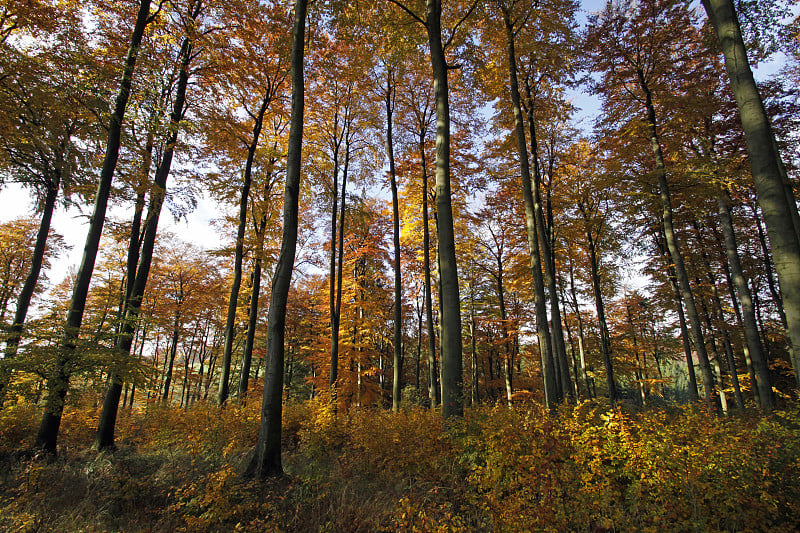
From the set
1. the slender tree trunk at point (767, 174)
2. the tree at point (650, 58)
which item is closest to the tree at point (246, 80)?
the slender tree trunk at point (767, 174)

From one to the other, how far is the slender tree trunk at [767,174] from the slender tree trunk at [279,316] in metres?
6.66

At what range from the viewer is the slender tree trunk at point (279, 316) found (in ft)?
16.3

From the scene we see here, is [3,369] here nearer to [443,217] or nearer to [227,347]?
[227,347]

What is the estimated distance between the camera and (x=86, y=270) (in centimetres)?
681

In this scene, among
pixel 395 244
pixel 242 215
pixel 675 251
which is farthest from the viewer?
pixel 395 244

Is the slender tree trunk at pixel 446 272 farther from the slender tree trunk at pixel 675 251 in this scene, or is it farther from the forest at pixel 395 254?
the slender tree trunk at pixel 675 251

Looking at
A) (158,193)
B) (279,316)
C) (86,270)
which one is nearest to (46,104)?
(158,193)

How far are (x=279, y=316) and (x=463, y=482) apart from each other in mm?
3808

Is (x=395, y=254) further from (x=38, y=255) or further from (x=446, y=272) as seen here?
(x=38, y=255)

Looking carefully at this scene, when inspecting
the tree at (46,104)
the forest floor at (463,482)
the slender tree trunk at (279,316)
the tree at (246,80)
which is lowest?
the forest floor at (463,482)

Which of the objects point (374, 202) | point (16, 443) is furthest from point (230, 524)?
point (374, 202)

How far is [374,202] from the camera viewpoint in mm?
20656

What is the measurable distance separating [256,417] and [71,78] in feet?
29.5

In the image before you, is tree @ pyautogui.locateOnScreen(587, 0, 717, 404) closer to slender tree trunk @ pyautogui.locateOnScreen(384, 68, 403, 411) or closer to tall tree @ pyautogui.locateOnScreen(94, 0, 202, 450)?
slender tree trunk @ pyautogui.locateOnScreen(384, 68, 403, 411)
